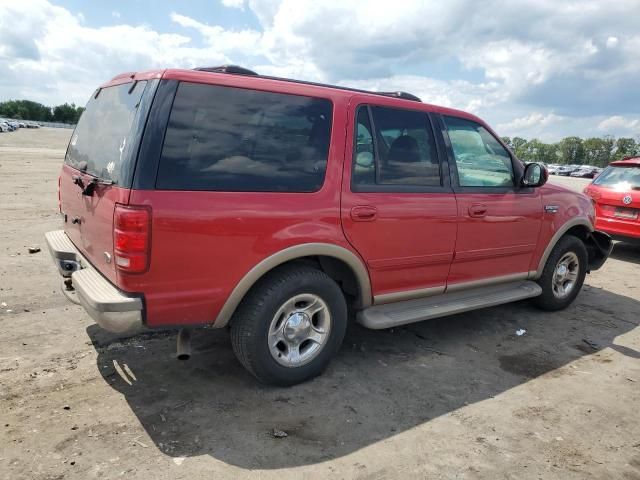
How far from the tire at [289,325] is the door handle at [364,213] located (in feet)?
1.50

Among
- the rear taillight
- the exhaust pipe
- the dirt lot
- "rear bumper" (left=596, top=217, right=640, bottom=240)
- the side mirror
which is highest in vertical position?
the side mirror

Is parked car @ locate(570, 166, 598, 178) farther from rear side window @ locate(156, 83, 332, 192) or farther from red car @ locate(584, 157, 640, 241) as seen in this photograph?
rear side window @ locate(156, 83, 332, 192)

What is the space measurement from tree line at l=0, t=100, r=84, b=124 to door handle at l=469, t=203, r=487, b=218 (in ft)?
418

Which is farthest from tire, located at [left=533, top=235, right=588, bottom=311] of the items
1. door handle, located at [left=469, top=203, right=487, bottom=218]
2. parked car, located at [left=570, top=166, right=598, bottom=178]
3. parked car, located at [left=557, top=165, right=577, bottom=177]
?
parked car, located at [left=557, top=165, right=577, bottom=177]

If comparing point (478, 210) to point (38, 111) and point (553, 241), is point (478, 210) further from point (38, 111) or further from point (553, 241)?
point (38, 111)

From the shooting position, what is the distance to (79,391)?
326cm

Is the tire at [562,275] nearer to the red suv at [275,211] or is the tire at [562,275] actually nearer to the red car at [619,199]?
the red suv at [275,211]

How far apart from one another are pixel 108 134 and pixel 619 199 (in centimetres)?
785

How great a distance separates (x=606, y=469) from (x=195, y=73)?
328 centimetres

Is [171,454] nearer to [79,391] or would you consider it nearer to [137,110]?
[79,391]

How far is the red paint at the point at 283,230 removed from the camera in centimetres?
Result: 280

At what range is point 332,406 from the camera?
3.26 meters

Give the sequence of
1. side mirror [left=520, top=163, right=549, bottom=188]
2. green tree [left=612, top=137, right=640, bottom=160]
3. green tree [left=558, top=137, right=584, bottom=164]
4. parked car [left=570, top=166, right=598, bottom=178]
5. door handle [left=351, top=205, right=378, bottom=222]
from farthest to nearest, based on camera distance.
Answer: green tree [left=558, top=137, right=584, bottom=164], green tree [left=612, top=137, right=640, bottom=160], parked car [left=570, top=166, right=598, bottom=178], side mirror [left=520, top=163, right=549, bottom=188], door handle [left=351, top=205, right=378, bottom=222]

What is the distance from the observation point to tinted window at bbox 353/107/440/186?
3602 mm
